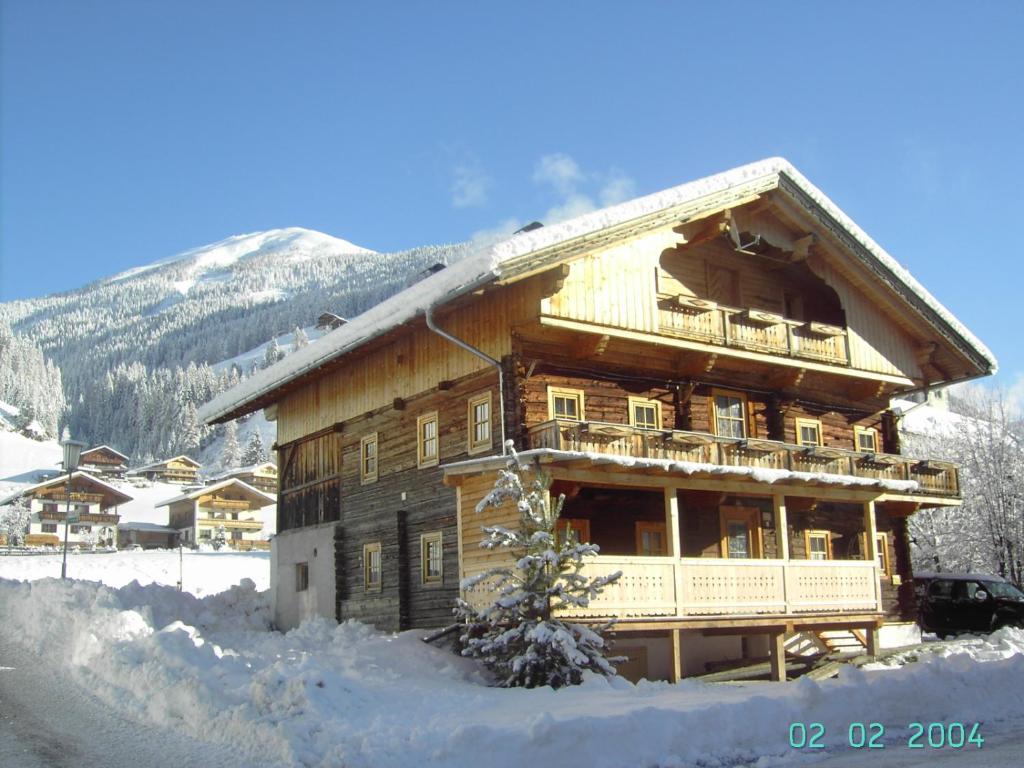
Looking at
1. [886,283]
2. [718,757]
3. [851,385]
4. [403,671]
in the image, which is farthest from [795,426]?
[718,757]

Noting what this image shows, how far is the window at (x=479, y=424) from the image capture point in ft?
75.2

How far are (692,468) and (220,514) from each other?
78932 millimetres

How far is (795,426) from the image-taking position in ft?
89.9

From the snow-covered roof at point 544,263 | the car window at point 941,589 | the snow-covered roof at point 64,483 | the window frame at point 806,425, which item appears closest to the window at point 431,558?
the snow-covered roof at point 544,263

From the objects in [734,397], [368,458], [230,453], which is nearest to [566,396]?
[734,397]

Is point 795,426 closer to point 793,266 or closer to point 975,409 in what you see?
point 793,266

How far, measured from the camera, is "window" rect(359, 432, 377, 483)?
2738cm

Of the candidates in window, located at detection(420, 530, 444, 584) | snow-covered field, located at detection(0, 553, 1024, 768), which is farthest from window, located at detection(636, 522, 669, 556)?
snow-covered field, located at detection(0, 553, 1024, 768)

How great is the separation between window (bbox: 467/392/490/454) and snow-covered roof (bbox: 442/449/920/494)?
1091 mm

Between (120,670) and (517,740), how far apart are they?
25.1 ft

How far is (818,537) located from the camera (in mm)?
28328

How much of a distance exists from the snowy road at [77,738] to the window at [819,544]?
753 inches

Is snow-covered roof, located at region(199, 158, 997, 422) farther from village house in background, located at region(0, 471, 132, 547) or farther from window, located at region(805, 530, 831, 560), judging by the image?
village house in background, located at region(0, 471, 132, 547)

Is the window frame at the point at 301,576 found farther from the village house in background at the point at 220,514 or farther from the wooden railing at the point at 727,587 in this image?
the village house in background at the point at 220,514
